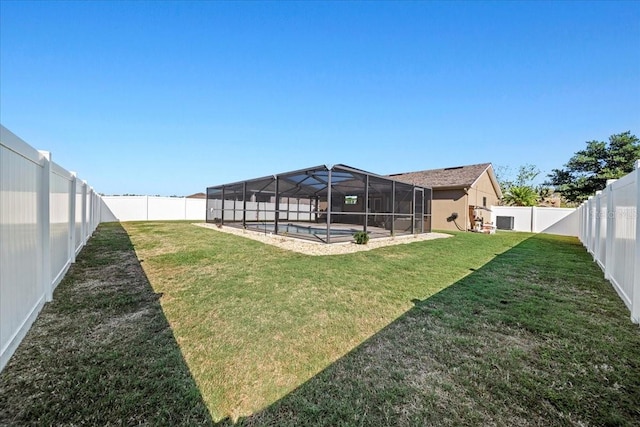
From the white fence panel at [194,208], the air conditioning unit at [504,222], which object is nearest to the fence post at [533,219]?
the air conditioning unit at [504,222]

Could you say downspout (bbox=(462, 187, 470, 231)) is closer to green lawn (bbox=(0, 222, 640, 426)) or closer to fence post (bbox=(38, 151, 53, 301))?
green lawn (bbox=(0, 222, 640, 426))

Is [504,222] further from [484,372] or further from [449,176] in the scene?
Answer: [484,372]

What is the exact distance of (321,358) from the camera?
217 cm

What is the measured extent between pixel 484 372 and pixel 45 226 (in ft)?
14.8

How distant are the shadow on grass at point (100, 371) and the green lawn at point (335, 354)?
11 millimetres

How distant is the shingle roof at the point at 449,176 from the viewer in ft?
48.9

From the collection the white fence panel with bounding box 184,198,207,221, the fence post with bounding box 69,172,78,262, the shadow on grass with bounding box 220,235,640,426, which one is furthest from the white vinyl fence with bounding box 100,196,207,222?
the shadow on grass with bounding box 220,235,640,426

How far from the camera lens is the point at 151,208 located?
782 inches

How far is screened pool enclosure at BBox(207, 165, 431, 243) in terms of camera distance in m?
9.18

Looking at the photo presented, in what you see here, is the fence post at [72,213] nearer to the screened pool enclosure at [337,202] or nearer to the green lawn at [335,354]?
the green lawn at [335,354]

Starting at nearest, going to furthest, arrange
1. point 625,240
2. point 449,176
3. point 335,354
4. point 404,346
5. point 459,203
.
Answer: point 335,354, point 404,346, point 625,240, point 459,203, point 449,176

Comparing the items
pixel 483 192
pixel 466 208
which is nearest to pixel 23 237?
pixel 466 208

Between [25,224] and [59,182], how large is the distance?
6.93 feet

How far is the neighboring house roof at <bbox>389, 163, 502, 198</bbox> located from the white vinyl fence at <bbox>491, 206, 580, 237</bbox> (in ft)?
8.03
